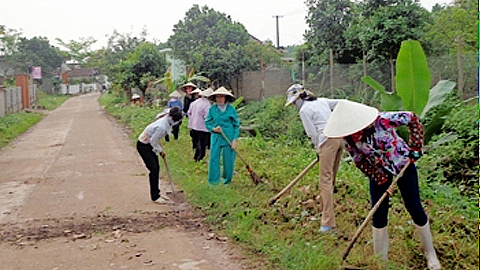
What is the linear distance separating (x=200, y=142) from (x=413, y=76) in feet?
16.5

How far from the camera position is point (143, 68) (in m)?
30.3

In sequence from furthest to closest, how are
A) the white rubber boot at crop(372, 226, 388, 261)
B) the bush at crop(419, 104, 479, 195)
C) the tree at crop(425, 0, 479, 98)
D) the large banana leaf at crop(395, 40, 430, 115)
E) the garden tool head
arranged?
the tree at crop(425, 0, 479, 98), the bush at crop(419, 104, 479, 195), the large banana leaf at crop(395, 40, 430, 115), the garden tool head, the white rubber boot at crop(372, 226, 388, 261)

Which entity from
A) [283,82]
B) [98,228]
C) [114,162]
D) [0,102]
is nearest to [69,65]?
[0,102]

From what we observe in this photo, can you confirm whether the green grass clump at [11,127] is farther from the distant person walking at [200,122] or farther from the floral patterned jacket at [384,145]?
the floral patterned jacket at [384,145]

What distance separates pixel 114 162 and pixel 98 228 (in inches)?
234

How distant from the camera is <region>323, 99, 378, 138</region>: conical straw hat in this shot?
191 inches

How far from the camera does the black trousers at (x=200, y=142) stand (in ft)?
37.4

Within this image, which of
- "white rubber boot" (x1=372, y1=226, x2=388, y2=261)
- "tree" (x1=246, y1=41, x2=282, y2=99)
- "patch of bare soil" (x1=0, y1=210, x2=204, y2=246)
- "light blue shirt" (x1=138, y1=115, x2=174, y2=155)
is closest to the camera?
"white rubber boot" (x1=372, y1=226, x2=388, y2=261)

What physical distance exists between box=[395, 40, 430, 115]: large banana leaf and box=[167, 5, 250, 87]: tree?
56.5ft

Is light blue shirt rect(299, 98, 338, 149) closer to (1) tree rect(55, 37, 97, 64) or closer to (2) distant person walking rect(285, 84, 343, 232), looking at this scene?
(2) distant person walking rect(285, 84, 343, 232)

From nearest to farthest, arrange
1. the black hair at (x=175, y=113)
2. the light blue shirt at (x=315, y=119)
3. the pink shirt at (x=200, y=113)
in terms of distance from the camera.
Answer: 1. the light blue shirt at (x=315, y=119)
2. the black hair at (x=175, y=113)
3. the pink shirt at (x=200, y=113)

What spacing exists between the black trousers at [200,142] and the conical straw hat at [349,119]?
6461 millimetres

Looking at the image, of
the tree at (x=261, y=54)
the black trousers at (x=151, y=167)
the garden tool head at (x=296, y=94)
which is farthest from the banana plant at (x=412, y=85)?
the tree at (x=261, y=54)

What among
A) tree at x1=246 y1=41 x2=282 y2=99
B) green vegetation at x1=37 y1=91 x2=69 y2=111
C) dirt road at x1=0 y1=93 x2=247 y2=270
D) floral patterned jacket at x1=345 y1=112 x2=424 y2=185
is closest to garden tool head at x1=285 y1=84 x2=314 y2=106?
floral patterned jacket at x1=345 y1=112 x2=424 y2=185
